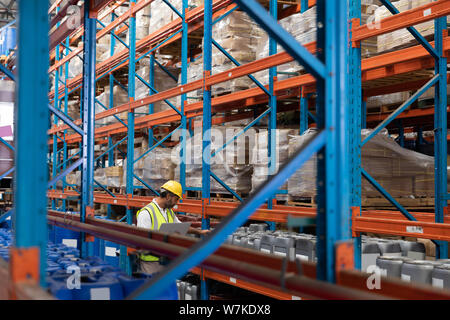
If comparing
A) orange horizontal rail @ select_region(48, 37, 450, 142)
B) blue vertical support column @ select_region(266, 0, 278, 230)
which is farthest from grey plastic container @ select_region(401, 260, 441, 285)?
blue vertical support column @ select_region(266, 0, 278, 230)

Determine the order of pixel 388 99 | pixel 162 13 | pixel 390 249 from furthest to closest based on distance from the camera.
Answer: pixel 162 13
pixel 388 99
pixel 390 249

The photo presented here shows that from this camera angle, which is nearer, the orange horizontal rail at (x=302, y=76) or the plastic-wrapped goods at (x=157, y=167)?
the orange horizontal rail at (x=302, y=76)

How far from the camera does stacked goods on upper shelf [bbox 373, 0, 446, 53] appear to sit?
5480 mm

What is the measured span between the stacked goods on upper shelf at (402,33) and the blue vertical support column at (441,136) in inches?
11.1

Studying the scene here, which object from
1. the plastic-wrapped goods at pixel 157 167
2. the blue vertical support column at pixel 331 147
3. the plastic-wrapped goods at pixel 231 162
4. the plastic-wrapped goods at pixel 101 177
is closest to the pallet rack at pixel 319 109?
the blue vertical support column at pixel 331 147

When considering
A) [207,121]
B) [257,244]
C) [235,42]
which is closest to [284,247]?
[257,244]

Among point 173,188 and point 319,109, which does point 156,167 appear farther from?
point 319,109

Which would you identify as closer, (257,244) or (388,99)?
(257,244)

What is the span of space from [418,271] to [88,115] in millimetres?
3244

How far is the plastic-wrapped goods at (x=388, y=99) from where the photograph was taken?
760 centimetres

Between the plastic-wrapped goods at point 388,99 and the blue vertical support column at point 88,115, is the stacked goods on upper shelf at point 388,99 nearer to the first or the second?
the plastic-wrapped goods at point 388,99

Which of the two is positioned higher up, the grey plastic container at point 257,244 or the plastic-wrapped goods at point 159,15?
the plastic-wrapped goods at point 159,15

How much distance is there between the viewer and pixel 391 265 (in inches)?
172

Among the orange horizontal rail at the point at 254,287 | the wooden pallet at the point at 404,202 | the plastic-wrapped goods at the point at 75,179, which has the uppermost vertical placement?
the plastic-wrapped goods at the point at 75,179
